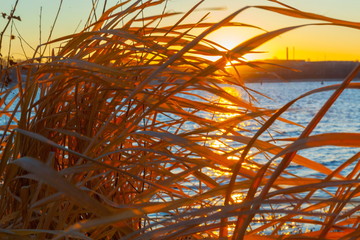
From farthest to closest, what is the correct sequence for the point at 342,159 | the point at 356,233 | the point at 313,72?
the point at 313,72 → the point at 342,159 → the point at 356,233

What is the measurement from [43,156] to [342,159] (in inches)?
404

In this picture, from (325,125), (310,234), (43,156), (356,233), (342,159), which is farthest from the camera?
(325,125)

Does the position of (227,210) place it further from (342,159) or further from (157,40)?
(342,159)

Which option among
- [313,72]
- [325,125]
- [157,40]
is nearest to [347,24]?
[157,40]

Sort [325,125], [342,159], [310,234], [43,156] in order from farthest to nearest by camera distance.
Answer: [325,125] → [342,159] → [43,156] → [310,234]

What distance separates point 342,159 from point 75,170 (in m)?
10.6

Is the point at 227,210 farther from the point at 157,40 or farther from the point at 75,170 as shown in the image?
the point at 157,40

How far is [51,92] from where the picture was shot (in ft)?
3.19

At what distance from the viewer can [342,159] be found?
10.6 metres

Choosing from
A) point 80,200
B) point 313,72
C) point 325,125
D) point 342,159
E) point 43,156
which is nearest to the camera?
point 80,200

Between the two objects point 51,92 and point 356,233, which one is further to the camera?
point 51,92

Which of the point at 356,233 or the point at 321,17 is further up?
the point at 321,17

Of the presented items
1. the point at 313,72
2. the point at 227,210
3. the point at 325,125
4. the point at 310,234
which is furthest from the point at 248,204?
the point at 313,72

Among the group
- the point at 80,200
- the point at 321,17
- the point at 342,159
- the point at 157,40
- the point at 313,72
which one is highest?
the point at 313,72
